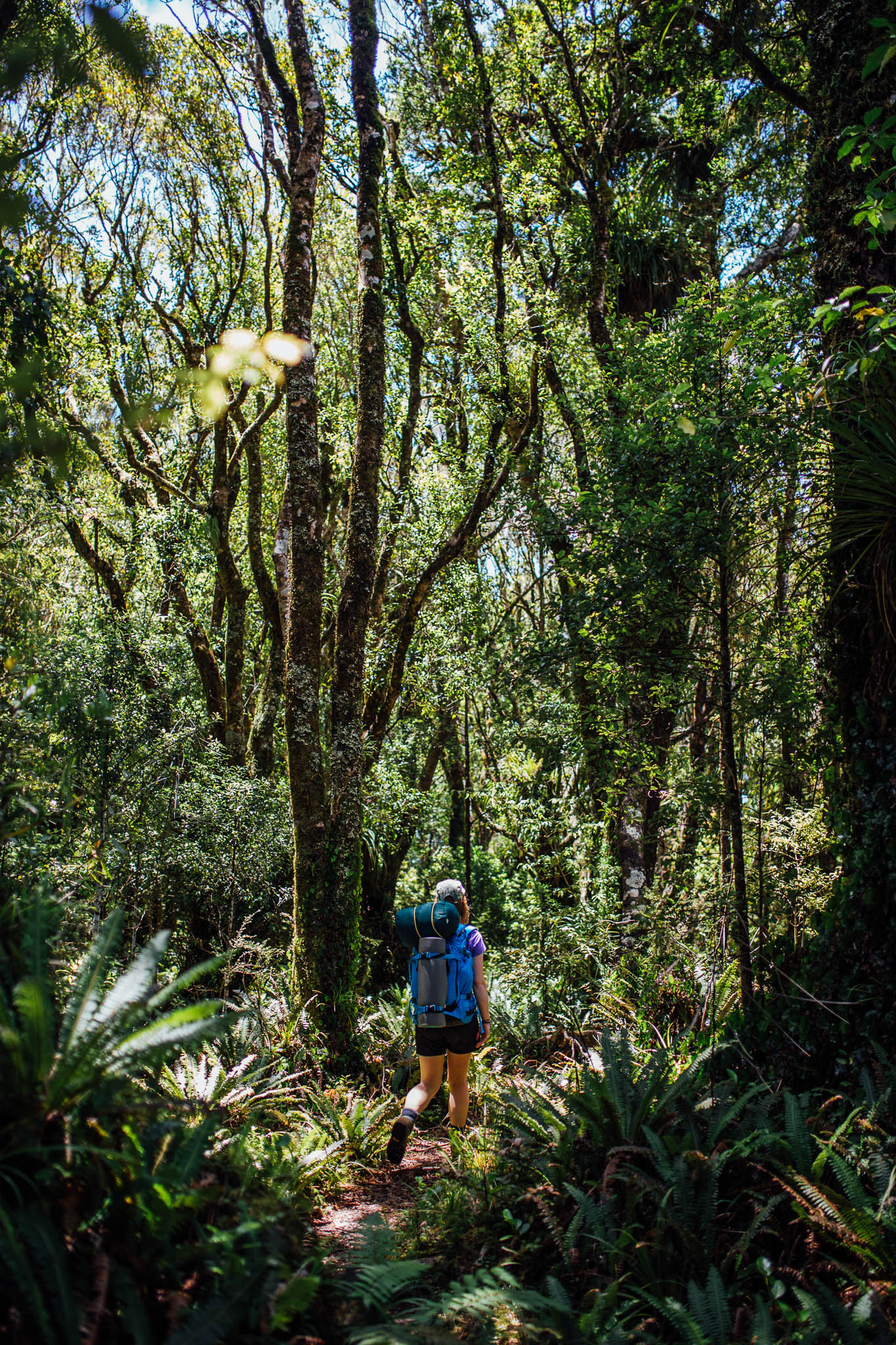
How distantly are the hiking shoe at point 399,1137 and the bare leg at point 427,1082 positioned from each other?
11 centimetres

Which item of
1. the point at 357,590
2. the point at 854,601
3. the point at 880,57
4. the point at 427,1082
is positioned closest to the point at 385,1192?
the point at 427,1082

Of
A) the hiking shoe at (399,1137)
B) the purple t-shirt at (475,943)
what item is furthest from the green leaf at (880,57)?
the hiking shoe at (399,1137)

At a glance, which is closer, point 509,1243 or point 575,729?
point 509,1243

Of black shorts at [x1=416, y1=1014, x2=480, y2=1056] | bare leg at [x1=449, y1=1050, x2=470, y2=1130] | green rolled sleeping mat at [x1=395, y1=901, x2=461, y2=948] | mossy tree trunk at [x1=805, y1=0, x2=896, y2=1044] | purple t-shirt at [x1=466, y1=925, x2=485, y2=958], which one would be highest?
mossy tree trunk at [x1=805, y1=0, x2=896, y2=1044]

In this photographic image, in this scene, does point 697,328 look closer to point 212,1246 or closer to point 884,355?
point 884,355

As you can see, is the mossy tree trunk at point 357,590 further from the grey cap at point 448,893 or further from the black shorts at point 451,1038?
the grey cap at point 448,893

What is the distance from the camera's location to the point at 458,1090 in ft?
17.2

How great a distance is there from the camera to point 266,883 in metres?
8.98

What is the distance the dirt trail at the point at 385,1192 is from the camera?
419cm

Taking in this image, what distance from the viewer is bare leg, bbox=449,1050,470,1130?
204 inches

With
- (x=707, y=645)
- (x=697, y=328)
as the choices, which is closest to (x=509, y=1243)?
(x=707, y=645)

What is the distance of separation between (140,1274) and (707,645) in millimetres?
4818

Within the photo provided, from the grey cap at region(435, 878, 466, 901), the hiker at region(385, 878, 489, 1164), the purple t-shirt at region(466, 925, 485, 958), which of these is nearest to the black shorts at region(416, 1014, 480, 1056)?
the hiker at region(385, 878, 489, 1164)

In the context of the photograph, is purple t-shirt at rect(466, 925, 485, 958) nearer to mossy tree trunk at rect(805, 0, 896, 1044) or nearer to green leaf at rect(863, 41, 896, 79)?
mossy tree trunk at rect(805, 0, 896, 1044)
